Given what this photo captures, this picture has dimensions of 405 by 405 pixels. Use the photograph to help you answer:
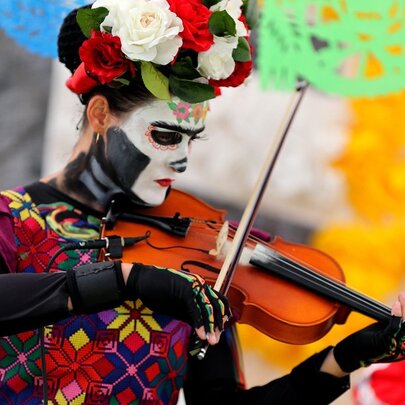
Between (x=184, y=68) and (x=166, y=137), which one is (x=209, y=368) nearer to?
(x=166, y=137)

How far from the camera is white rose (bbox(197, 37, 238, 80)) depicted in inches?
63.0

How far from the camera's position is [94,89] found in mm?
1722

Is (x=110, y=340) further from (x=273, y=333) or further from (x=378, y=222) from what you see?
(x=378, y=222)

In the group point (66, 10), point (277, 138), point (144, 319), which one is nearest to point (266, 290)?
point (144, 319)

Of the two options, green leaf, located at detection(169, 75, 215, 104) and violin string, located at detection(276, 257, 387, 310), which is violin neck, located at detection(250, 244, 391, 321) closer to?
violin string, located at detection(276, 257, 387, 310)

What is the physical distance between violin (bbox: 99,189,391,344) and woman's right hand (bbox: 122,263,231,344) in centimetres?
21

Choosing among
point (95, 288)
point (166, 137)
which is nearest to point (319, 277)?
point (166, 137)

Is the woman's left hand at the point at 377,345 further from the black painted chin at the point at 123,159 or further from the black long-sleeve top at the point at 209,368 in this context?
the black painted chin at the point at 123,159

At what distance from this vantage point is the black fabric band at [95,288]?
140cm

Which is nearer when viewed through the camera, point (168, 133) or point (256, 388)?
point (168, 133)

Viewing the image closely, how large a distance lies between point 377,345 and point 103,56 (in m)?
0.72

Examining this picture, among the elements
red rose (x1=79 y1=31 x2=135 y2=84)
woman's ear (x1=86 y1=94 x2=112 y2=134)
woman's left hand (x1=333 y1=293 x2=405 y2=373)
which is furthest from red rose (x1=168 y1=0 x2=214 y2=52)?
woman's left hand (x1=333 y1=293 x2=405 y2=373)

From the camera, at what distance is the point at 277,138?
1.88 meters

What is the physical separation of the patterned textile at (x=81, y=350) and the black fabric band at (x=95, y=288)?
9.2 inches
